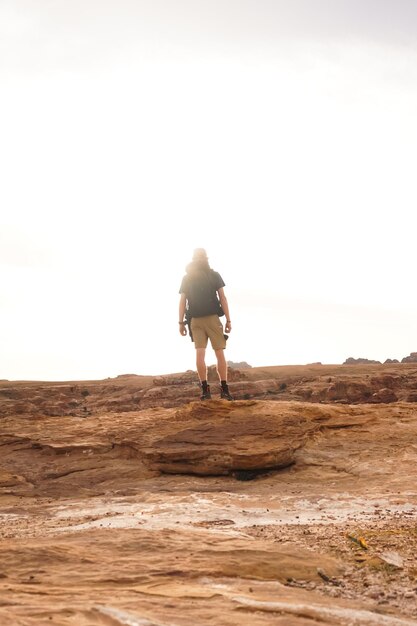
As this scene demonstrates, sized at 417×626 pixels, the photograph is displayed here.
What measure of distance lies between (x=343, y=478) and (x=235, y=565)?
3.98 metres

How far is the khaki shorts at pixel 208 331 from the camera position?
32.7 feet

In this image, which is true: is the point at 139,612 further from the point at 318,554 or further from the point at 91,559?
the point at 318,554

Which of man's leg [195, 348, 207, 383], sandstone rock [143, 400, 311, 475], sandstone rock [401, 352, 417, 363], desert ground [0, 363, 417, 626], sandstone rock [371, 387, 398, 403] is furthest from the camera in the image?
sandstone rock [401, 352, 417, 363]

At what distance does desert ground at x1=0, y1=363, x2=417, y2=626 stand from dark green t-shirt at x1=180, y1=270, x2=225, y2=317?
1.61m

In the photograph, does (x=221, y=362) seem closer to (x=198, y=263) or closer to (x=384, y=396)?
(x=198, y=263)

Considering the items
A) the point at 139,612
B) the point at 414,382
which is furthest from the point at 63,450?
the point at 414,382

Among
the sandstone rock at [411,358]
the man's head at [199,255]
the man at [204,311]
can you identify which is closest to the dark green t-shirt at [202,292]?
the man at [204,311]

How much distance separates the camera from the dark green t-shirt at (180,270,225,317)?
9969 millimetres

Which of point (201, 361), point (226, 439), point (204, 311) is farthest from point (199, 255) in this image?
point (226, 439)

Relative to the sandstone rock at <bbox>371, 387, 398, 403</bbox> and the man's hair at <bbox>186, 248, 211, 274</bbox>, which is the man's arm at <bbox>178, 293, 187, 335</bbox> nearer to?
the man's hair at <bbox>186, 248, 211, 274</bbox>

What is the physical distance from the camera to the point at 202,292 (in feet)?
32.9

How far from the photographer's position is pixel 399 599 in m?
3.44

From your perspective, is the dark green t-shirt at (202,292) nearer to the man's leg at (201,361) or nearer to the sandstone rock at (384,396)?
the man's leg at (201,361)

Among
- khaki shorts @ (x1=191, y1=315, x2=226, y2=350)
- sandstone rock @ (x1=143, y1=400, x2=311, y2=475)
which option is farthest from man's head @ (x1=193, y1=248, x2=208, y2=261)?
sandstone rock @ (x1=143, y1=400, x2=311, y2=475)
